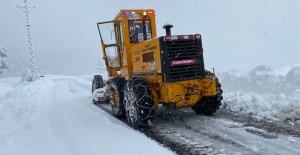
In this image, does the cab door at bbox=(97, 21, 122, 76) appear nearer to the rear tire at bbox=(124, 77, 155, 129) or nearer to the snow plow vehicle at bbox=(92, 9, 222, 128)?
the snow plow vehicle at bbox=(92, 9, 222, 128)

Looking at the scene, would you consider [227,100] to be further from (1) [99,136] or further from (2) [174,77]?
(1) [99,136]

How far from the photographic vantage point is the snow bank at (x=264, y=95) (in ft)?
22.8

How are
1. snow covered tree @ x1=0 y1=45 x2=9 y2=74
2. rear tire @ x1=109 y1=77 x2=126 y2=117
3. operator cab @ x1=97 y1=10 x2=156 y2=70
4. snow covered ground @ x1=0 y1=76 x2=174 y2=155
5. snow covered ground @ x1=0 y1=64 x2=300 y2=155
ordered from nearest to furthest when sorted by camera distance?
1. snow covered ground @ x1=0 y1=76 x2=174 y2=155
2. snow covered ground @ x1=0 y1=64 x2=300 y2=155
3. rear tire @ x1=109 y1=77 x2=126 y2=117
4. operator cab @ x1=97 y1=10 x2=156 y2=70
5. snow covered tree @ x1=0 y1=45 x2=9 y2=74

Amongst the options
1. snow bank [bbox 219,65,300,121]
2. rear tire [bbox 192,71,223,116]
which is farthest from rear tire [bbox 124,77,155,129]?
snow bank [bbox 219,65,300,121]

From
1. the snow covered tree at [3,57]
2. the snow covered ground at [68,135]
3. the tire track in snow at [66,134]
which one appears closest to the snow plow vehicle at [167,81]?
the snow covered ground at [68,135]

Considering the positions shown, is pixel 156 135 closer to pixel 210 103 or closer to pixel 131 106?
pixel 131 106

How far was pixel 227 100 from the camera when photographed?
8984 millimetres

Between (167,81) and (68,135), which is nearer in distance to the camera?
(68,135)

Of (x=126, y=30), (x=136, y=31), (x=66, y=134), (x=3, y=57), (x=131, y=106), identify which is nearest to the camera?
(x=66, y=134)

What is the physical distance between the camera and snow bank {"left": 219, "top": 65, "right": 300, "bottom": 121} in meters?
6.94

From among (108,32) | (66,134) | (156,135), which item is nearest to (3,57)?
(108,32)

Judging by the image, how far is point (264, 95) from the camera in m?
9.04

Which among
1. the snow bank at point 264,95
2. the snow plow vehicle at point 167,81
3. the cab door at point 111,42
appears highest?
the cab door at point 111,42

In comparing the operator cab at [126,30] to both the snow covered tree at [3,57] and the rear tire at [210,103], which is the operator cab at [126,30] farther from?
the snow covered tree at [3,57]
